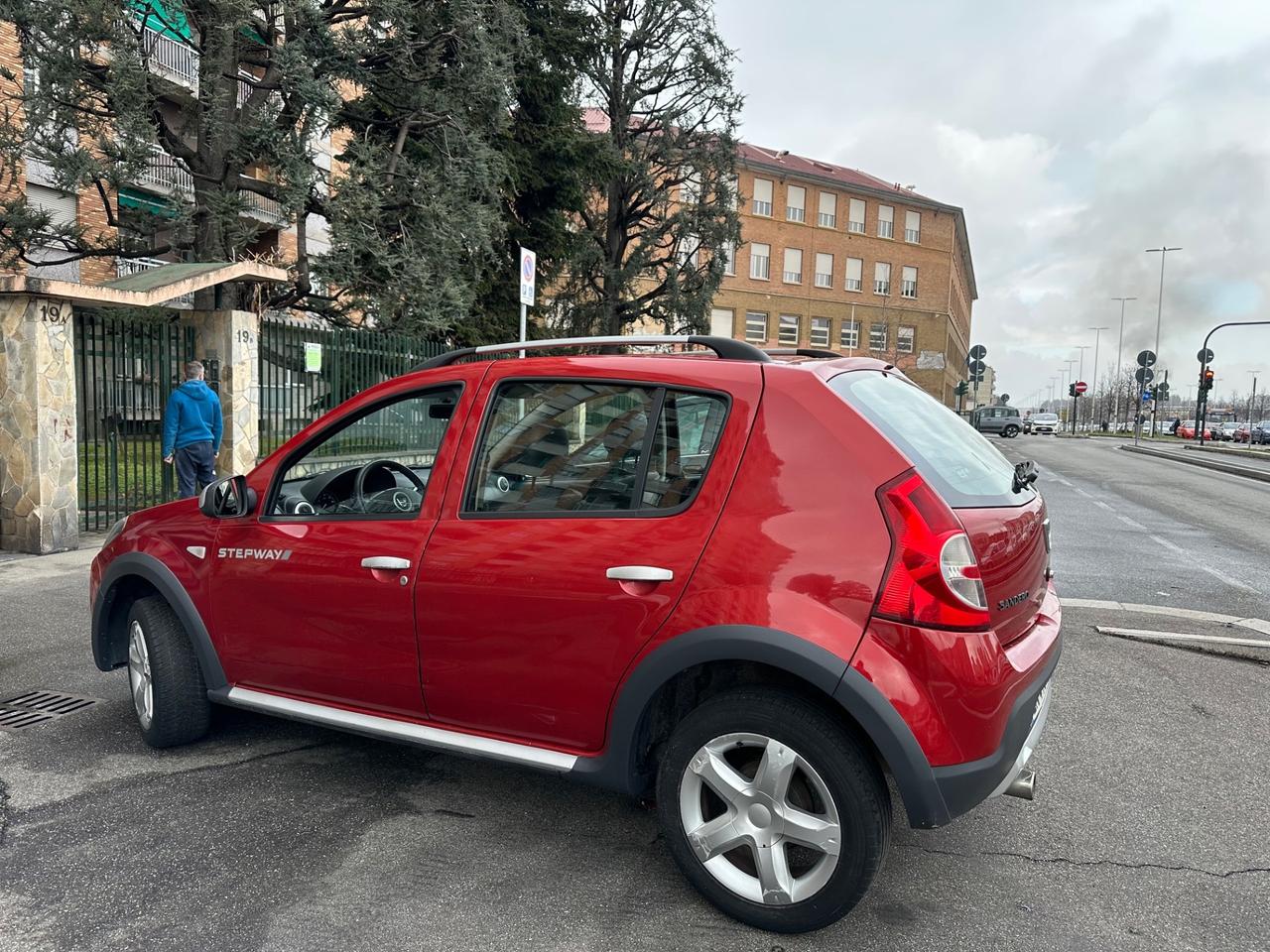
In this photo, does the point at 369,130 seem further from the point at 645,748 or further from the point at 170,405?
the point at 645,748

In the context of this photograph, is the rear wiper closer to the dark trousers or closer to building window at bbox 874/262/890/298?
the dark trousers

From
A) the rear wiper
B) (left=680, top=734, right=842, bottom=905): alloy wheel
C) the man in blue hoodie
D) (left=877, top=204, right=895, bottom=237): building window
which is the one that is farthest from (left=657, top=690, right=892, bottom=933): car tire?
(left=877, top=204, right=895, bottom=237): building window

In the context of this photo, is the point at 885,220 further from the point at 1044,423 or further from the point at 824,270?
the point at 1044,423

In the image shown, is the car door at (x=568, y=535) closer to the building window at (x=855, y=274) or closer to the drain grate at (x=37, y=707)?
the drain grate at (x=37, y=707)

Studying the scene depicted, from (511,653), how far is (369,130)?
13636 mm

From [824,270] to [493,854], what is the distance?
5710cm

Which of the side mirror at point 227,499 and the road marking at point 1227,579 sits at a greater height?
the side mirror at point 227,499

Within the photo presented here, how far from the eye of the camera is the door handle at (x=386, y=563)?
308 centimetres

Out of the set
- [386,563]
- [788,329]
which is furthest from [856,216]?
[386,563]

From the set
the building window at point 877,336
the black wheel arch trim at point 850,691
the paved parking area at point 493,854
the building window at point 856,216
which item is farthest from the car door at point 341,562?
the building window at point 856,216

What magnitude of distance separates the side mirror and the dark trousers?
255 inches

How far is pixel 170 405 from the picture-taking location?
9.20 meters

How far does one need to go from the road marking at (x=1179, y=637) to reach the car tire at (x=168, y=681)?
5.29 meters

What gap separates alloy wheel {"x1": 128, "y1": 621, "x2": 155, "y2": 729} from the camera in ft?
12.5
